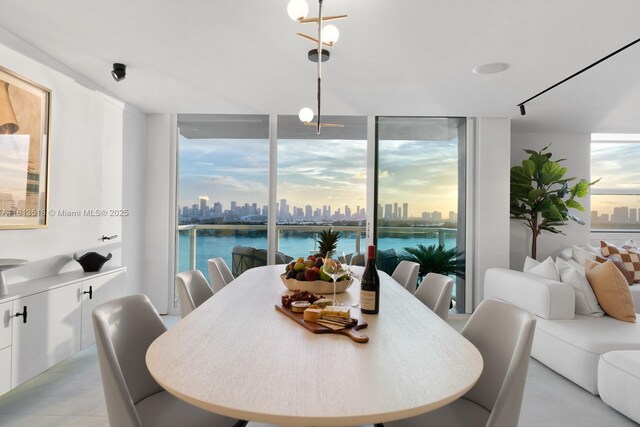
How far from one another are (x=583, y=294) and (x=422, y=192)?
6.80 ft

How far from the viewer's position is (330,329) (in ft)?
4.42

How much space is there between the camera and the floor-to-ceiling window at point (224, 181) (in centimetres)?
454

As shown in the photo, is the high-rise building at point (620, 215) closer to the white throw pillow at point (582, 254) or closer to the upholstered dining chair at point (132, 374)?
the white throw pillow at point (582, 254)

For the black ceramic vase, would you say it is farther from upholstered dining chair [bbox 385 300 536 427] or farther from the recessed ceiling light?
the recessed ceiling light

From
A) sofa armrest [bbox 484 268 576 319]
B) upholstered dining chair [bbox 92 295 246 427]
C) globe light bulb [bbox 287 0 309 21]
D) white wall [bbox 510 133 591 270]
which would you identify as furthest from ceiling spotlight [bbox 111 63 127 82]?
white wall [bbox 510 133 591 270]

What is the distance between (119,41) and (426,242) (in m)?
3.79

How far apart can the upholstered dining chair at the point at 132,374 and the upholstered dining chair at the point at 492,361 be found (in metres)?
0.77

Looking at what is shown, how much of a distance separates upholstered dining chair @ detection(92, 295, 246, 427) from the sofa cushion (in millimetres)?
2449

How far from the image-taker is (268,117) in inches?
178

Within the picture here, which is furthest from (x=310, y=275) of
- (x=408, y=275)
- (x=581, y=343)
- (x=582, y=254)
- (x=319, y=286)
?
(x=582, y=254)

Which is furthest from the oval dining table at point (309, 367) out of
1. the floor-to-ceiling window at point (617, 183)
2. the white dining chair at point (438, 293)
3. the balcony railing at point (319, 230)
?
the floor-to-ceiling window at point (617, 183)

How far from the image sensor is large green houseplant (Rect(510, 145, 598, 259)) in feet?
14.5

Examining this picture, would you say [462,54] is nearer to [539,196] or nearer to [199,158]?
[539,196]

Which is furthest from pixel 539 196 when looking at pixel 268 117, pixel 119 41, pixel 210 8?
pixel 119 41
